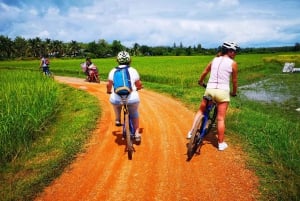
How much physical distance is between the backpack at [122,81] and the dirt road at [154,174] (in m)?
1.39

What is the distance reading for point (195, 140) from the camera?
21.1 ft

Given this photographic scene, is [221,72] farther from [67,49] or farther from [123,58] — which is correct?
[67,49]

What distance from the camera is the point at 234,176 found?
5684 millimetres

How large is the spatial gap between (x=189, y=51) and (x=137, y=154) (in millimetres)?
112315

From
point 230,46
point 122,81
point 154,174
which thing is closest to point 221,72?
point 230,46

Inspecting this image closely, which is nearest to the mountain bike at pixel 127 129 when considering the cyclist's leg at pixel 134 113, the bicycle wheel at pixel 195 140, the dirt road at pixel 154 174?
the cyclist's leg at pixel 134 113

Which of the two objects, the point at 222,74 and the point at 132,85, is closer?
the point at 222,74

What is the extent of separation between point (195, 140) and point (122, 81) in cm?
191

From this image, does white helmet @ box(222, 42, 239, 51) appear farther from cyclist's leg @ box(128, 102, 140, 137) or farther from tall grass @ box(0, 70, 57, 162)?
tall grass @ box(0, 70, 57, 162)

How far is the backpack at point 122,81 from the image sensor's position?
6.38 m

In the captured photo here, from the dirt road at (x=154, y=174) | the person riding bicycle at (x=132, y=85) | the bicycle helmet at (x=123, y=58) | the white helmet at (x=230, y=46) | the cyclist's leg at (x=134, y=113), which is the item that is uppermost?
the white helmet at (x=230, y=46)

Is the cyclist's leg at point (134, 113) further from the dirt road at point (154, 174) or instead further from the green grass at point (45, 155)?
the green grass at point (45, 155)

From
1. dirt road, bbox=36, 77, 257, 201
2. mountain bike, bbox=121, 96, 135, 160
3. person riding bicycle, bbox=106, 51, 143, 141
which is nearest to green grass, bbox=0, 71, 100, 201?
dirt road, bbox=36, 77, 257, 201

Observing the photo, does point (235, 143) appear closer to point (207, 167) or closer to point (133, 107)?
point (207, 167)
